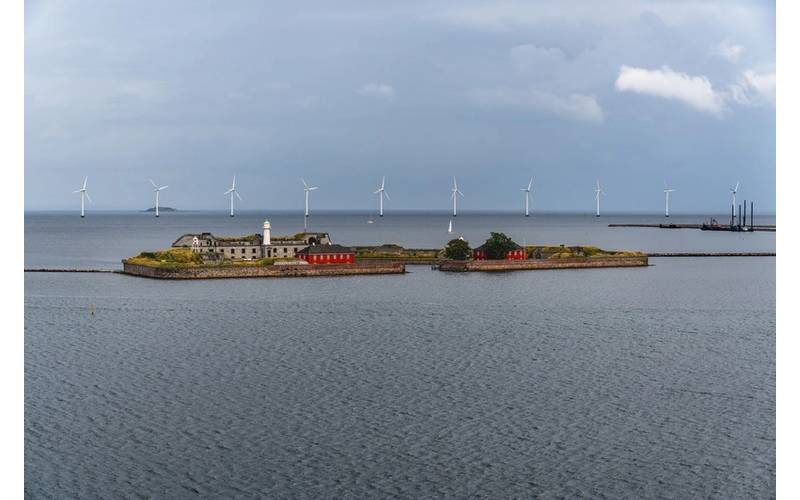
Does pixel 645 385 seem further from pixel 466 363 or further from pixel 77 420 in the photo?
pixel 77 420

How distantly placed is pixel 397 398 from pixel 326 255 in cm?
6224

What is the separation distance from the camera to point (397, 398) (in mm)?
37188

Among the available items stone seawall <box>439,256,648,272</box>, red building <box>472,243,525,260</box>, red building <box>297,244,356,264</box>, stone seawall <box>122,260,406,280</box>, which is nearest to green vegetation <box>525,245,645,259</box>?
stone seawall <box>439,256,648,272</box>

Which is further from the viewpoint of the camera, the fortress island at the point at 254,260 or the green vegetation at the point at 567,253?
the green vegetation at the point at 567,253

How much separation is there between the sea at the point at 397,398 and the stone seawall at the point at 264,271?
52.7 feet

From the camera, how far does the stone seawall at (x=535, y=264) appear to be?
102 meters

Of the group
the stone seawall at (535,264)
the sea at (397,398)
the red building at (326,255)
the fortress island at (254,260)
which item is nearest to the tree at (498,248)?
the stone seawall at (535,264)

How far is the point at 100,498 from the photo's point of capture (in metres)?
26.1

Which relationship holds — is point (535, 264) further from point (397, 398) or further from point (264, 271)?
point (397, 398)

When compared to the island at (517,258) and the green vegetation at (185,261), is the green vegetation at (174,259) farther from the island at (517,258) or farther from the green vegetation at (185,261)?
the island at (517,258)

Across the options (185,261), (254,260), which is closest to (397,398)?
(185,261)

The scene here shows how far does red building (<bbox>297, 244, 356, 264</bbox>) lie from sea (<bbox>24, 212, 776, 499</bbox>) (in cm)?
2532

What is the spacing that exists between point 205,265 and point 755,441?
221 ft

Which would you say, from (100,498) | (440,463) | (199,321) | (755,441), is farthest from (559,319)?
(100,498)
